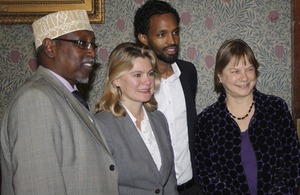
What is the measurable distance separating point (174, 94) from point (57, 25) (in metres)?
1.04

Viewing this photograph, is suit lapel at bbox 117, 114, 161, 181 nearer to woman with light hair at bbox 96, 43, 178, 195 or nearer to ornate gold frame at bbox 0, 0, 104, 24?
woman with light hair at bbox 96, 43, 178, 195

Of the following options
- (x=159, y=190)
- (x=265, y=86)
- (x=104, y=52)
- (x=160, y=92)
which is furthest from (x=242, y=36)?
(x=159, y=190)

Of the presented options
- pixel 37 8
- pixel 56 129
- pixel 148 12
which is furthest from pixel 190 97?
pixel 37 8

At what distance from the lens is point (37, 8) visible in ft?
8.42

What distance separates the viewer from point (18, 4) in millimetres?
2584

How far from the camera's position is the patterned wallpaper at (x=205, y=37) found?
8.63 ft

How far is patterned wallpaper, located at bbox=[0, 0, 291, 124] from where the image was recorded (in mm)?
2629

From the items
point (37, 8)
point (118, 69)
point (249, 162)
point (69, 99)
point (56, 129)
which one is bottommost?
point (249, 162)

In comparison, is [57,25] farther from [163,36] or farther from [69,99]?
[163,36]

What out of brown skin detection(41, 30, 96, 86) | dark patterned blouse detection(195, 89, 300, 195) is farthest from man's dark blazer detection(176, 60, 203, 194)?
brown skin detection(41, 30, 96, 86)

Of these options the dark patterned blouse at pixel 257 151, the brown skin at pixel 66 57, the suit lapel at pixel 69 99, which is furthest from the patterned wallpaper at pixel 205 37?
the suit lapel at pixel 69 99

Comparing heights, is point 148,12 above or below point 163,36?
above

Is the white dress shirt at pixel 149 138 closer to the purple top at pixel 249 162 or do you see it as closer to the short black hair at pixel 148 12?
the purple top at pixel 249 162

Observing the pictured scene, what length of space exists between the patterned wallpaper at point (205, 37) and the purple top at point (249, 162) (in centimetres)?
102
